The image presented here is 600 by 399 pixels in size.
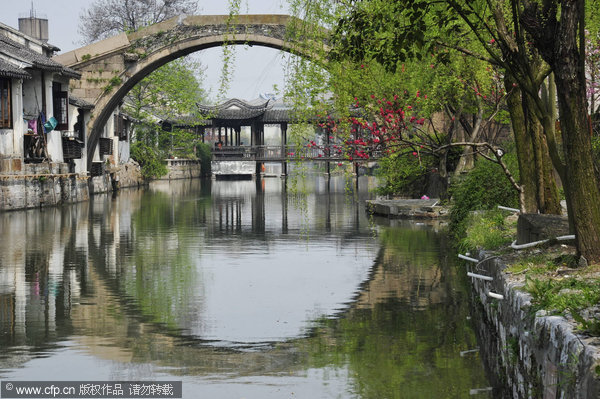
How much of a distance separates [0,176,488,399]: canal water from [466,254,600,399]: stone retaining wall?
344 mm

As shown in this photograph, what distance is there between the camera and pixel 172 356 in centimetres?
912

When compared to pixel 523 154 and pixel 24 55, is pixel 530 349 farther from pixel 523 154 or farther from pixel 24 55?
pixel 24 55

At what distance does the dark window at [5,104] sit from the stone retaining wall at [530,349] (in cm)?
2463

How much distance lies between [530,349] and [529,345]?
4cm

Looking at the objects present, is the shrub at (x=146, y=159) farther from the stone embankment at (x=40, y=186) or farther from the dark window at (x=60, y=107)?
the dark window at (x=60, y=107)

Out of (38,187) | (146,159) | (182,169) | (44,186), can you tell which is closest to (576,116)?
(38,187)

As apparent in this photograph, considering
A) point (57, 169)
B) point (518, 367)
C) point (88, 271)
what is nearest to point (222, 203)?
point (57, 169)

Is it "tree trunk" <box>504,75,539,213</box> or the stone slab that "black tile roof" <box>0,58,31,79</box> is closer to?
"tree trunk" <box>504,75,539,213</box>

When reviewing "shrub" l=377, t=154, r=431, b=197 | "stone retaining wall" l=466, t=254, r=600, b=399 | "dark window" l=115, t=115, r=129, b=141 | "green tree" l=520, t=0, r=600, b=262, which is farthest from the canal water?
"dark window" l=115, t=115, r=129, b=141

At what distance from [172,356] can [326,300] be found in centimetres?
385

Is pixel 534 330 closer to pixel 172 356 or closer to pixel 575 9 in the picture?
pixel 575 9

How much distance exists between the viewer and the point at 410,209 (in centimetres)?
2673

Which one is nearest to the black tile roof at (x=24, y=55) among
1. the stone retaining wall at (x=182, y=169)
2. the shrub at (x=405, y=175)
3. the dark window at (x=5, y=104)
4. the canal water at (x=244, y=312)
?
the dark window at (x=5, y=104)

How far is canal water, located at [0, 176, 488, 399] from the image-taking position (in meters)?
8.39
